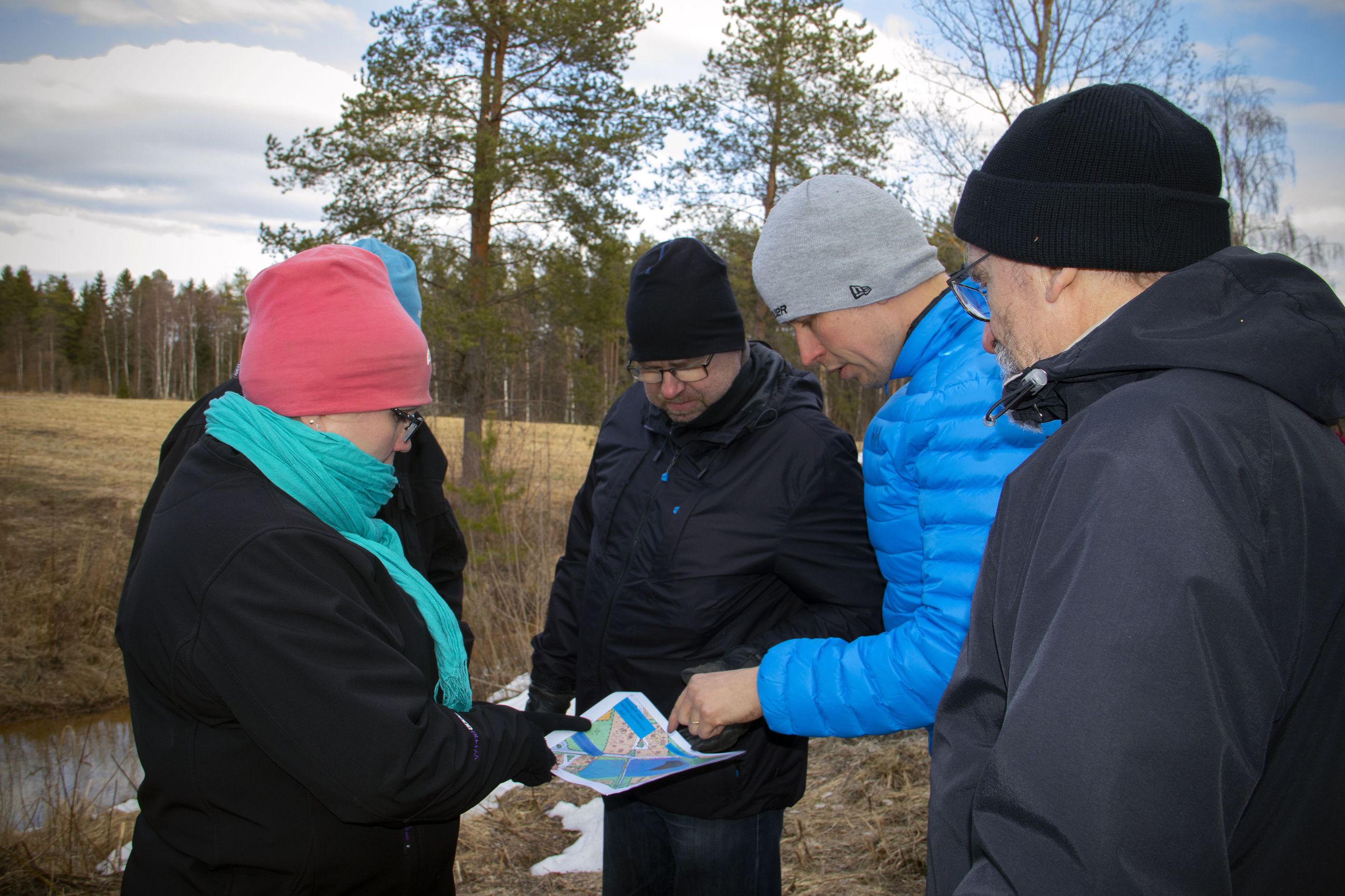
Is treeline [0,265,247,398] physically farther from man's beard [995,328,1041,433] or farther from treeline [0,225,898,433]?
man's beard [995,328,1041,433]

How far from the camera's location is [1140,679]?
0.81 meters

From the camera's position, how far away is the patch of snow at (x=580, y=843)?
153 inches

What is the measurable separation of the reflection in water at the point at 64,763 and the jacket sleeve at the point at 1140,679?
4.70 metres

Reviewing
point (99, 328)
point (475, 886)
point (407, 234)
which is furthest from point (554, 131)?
point (99, 328)

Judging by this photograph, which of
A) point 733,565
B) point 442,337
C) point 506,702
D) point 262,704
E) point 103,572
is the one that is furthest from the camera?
point 442,337

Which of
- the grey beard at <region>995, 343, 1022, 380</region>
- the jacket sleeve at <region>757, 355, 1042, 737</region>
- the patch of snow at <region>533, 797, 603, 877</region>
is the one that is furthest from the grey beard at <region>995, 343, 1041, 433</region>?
the patch of snow at <region>533, 797, 603, 877</region>

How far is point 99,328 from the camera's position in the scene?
60.5 meters

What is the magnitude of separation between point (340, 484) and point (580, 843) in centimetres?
291

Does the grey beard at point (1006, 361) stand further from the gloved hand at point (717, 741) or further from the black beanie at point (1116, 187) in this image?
the gloved hand at point (717, 741)

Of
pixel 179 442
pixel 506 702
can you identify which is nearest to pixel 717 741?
pixel 179 442

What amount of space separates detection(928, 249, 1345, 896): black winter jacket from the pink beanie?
144cm

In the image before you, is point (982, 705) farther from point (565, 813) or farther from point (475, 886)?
point (565, 813)

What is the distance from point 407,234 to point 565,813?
10760mm

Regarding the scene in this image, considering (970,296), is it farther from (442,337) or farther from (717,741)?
(442,337)
